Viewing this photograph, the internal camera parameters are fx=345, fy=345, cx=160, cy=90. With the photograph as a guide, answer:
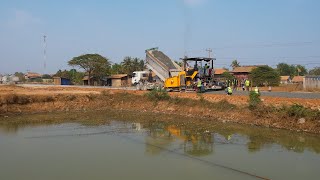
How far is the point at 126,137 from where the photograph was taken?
1473cm

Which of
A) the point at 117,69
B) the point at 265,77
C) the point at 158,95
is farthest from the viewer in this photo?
the point at 117,69

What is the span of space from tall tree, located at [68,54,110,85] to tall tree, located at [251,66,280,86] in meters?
26.0

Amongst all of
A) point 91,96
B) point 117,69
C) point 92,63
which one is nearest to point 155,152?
point 91,96

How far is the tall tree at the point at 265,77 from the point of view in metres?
43.6

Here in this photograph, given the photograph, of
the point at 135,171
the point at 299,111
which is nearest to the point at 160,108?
the point at 299,111

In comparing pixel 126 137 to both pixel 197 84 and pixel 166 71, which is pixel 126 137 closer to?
pixel 197 84

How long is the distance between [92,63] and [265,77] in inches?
1142

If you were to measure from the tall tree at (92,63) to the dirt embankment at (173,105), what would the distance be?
106 ft

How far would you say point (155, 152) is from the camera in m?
11.5

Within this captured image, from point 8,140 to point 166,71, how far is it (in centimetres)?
1583

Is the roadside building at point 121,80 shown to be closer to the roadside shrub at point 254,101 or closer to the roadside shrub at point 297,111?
the roadside shrub at point 254,101

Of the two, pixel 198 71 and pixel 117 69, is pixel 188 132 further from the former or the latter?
pixel 117 69

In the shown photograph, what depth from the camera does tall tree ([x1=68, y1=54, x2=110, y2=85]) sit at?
2338 inches

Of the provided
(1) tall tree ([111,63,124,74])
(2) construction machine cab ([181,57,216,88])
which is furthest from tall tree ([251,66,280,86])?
(1) tall tree ([111,63,124,74])
